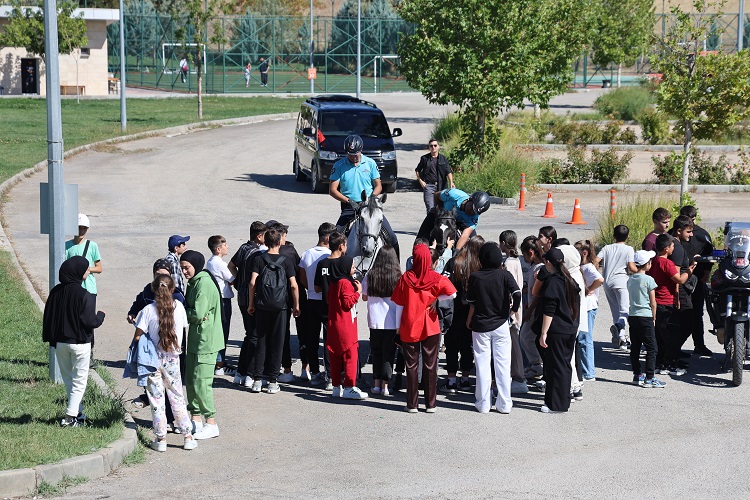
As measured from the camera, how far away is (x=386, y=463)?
902 cm

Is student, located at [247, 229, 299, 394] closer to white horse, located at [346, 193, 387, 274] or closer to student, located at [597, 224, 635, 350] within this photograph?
white horse, located at [346, 193, 387, 274]

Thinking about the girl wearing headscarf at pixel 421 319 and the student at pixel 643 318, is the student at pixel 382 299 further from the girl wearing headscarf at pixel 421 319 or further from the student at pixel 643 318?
the student at pixel 643 318

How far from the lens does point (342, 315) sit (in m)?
10.8

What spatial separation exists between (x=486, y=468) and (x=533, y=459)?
19.0 inches

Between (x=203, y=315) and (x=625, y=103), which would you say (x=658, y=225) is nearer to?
(x=203, y=315)

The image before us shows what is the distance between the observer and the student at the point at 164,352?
9156 millimetres

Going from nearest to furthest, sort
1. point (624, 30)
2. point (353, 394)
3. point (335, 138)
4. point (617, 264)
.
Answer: point (353, 394) < point (617, 264) < point (335, 138) < point (624, 30)

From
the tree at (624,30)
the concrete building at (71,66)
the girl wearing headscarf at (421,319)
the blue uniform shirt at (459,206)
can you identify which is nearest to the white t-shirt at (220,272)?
the girl wearing headscarf at (421,319)

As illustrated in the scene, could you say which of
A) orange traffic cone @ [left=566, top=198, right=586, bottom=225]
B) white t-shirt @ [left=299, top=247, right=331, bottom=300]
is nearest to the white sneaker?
white t-shirt @ [left=299, top=247, right=331, bottom=300]

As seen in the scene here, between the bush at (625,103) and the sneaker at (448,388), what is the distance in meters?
35.2

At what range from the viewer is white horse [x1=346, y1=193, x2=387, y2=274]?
456 inches

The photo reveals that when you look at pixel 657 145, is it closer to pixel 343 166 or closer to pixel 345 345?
pixel 343 166

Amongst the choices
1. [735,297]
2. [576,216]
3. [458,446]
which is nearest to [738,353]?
[735,297]

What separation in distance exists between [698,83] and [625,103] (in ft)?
88.0
